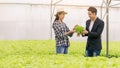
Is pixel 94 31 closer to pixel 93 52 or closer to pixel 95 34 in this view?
pixel 95 34

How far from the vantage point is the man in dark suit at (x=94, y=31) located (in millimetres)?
6668

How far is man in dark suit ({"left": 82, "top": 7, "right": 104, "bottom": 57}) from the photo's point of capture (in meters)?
6.67

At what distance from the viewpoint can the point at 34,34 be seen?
18406 millimetres

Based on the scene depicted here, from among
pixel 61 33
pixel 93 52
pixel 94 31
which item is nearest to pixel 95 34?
pixel 94 31

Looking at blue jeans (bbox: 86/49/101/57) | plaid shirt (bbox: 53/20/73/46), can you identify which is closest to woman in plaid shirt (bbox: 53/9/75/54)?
plaid shirt (bbox: 53/20/73/46)

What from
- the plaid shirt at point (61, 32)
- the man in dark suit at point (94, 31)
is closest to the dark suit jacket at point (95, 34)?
the man in dark suit at point (94, 31)

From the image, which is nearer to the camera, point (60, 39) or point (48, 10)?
→ point (60, 39)

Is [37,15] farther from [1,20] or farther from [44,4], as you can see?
[1,20]

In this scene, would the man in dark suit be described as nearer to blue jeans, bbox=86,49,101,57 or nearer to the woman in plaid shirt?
blue jeans, bbox=86,49,101,57

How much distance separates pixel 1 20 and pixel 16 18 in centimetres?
79

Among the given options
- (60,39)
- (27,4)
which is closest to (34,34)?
(27,4)

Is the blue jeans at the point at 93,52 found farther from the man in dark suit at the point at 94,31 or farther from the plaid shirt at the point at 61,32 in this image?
the plaid shirt at the point at 61,32

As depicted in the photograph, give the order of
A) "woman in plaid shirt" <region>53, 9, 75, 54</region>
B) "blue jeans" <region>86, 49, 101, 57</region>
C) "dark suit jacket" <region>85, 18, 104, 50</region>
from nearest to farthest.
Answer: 1. "dark suit jacket" <region>85, 18, 104, 50</region>
2. "blue jeans" <region>86, 49, 101, 57</region>
3. "woman in plaid shirt" <region>53, 9, 75, 54</region>

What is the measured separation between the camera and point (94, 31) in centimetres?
678
